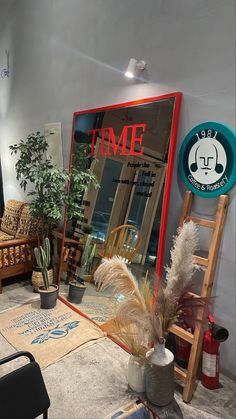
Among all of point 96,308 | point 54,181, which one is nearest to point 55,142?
point 54,181

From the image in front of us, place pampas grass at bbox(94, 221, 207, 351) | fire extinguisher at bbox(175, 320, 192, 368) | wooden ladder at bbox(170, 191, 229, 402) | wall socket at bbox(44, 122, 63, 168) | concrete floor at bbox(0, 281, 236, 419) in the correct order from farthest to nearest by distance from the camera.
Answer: wall socket at bbox(44, 122, 63, 168), fire extinguisher at bbox(175, 320, 192, 368), wooden ladder at bbox(170, 191, 229, 402), concrete floor at bbox(0, 281, 236, 419), pampas grass at bbox(94, 221, 207, 351)

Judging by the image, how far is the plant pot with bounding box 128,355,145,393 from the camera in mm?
1811

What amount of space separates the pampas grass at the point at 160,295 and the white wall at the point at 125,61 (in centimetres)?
43

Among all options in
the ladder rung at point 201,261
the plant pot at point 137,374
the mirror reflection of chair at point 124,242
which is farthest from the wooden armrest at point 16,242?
the ladder rung at point 201,261

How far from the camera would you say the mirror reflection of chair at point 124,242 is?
2350mm

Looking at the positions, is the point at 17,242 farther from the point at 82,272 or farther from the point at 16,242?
the point at 82,272

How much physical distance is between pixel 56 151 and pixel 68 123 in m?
0.39

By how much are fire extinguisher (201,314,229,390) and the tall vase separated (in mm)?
280

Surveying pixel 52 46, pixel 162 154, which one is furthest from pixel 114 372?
pixel 52 46

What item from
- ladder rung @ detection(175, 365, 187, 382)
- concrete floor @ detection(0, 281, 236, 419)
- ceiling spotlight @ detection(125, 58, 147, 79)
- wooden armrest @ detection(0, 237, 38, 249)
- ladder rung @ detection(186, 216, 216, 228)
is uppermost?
ceiling spotlight @ detection(125, 58, 147, 79)

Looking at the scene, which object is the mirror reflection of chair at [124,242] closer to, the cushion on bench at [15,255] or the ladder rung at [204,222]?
the ladder rung at [204,222]

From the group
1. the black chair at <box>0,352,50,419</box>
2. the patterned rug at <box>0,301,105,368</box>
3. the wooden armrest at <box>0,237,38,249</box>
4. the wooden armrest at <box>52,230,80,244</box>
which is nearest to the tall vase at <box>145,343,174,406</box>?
the patterned rug at <box>0,301,105,368</box>

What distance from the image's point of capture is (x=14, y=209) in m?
3.85

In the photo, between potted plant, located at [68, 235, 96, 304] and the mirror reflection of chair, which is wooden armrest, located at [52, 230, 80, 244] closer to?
potted plant, located at [68, 235, 96, 304]
